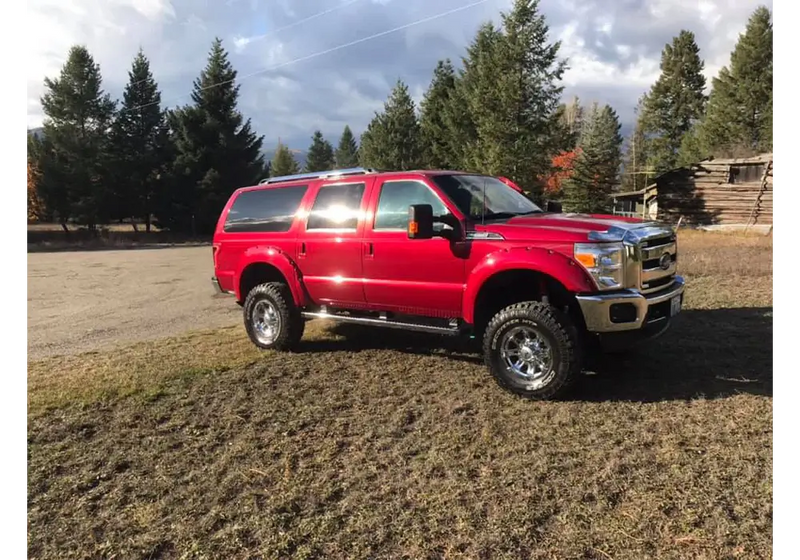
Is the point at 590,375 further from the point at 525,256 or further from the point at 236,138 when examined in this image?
the point at 236,138

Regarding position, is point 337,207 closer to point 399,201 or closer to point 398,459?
point 399,201

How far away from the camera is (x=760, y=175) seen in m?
30.6

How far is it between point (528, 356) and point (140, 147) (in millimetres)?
42609

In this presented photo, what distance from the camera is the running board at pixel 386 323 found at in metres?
5.36

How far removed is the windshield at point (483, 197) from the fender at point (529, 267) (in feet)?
1.98

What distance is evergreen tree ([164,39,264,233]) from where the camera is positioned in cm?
3838

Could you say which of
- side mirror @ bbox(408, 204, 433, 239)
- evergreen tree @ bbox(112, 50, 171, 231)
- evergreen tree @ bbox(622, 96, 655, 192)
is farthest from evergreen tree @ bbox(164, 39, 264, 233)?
evergreen tree @ bbox(622, 96, 655, 192)

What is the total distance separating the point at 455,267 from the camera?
5215mm

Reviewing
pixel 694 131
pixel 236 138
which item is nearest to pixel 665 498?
pixel 236 138

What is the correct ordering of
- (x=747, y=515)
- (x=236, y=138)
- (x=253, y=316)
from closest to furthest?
(x=747, y=515) < (x=253, y=316) < (x=236, y=138)

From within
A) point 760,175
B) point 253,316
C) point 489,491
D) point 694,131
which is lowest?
point 489,491

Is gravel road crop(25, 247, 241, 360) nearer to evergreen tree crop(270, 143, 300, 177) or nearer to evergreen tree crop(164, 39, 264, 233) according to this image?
evergreen tree crop(164, 39, 264, 233)

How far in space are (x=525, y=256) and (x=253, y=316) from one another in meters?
3.82

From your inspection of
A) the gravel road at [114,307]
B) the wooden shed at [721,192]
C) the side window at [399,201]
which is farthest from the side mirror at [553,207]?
the wooden shed at [721,192]
